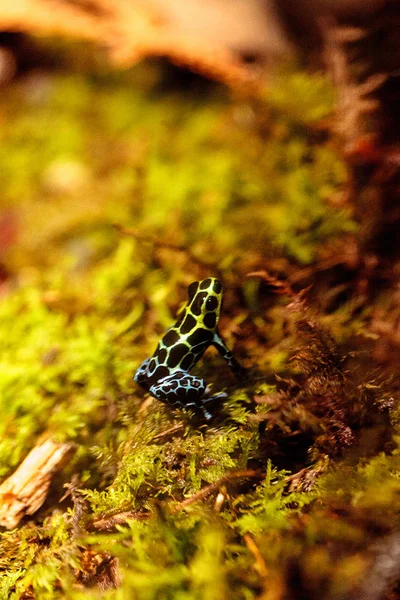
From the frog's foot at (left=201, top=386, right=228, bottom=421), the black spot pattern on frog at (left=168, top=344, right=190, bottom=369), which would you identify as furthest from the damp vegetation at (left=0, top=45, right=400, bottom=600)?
the black spot pattern on frog at (left=168, top=344, right=190, bottom=369)

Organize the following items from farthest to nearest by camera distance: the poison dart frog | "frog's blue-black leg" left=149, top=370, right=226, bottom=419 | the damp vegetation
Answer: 1. the poison dart frog
2. "frog's blue-black leg" left=149, top=370, right=226, bottom=419
3. the damp vegetation

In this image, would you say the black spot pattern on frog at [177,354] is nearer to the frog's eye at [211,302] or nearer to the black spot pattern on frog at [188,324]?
the black spot pattern on frog at [188,324]

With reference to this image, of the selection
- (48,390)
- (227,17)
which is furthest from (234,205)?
(227,17)

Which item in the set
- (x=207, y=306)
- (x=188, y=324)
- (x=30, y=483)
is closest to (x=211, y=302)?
(x=207, y=306)

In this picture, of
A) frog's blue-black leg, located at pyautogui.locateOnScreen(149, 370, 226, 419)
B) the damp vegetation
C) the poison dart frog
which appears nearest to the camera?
the damp vegetation

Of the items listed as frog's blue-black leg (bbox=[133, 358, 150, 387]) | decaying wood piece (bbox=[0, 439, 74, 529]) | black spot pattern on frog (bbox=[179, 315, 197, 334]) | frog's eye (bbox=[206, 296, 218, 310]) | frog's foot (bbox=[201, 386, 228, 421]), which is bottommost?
frog's foot (bbox=[201, 386, 228, 421])

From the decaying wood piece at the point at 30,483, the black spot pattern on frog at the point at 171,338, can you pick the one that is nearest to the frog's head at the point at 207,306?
the black spot pattern on frog at the point at 171,338

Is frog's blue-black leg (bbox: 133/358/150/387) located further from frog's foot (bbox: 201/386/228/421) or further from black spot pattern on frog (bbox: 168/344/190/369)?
frog's foot (bbox: 201/386/228/421)

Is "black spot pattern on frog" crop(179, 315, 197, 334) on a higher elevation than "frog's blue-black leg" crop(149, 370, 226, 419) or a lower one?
higher
